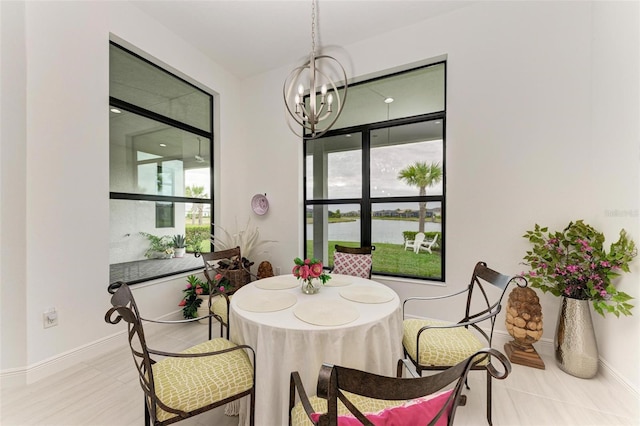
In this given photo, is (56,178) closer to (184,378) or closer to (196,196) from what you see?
(196,196)

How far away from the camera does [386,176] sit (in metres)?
3.31

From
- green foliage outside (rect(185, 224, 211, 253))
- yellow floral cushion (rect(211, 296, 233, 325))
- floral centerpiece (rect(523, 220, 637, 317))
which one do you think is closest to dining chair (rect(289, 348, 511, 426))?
yellow floral cushion (rect(211, 296, 233, 325))

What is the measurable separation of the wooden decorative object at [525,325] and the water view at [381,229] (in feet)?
3.32

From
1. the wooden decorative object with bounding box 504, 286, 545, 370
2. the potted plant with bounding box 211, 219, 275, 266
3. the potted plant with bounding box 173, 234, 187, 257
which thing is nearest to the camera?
the wooden decorative object with bounding box 504, 286, 545, 370

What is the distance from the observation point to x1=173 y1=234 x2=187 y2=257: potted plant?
329 centimetres

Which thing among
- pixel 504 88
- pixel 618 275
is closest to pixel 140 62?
pixel 504 88

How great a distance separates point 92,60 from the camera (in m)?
2.35

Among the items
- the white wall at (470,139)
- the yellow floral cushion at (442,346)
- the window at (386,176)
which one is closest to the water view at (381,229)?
the window at (386,176)

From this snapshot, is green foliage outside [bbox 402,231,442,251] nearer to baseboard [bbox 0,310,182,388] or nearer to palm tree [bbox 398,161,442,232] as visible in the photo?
palm tree [bbox 398,161,442,232]

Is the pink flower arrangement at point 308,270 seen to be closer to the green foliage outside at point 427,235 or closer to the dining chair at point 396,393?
the dining chair at point 396,393

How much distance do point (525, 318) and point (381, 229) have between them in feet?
5.37

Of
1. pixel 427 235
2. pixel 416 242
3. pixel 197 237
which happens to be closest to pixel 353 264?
A: pixel 416 242

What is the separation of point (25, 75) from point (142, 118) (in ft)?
3.27

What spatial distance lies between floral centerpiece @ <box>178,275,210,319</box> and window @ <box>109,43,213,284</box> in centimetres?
26
